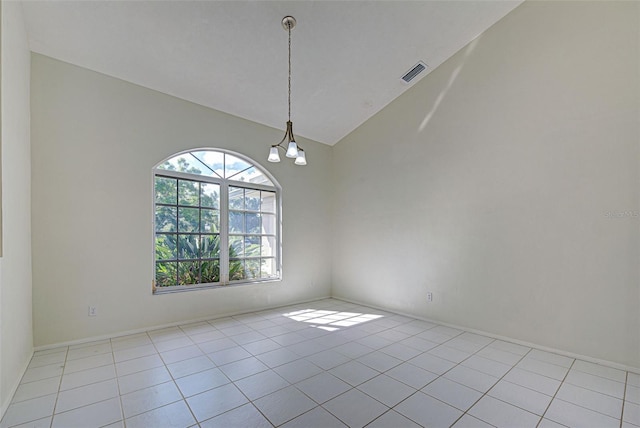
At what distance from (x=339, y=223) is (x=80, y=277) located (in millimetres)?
3909

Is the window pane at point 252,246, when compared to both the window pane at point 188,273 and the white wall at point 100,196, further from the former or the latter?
the window pane at point 188,273

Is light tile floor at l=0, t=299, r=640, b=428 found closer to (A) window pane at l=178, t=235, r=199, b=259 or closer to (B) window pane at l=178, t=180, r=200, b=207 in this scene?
(A) window pane at l=178, t=235, r=199, b=259

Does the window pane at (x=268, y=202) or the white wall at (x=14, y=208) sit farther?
the window pane at (x=268, y=202)

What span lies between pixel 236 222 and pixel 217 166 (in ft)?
3.01

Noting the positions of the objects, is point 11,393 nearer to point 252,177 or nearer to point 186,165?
point 186,165

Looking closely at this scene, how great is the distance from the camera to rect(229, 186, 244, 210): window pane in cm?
469

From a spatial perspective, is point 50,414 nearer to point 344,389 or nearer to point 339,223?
point 344,389

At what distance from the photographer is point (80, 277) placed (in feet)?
10.8

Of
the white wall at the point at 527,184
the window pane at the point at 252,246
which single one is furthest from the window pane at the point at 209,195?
the white wall at the point at 527,184

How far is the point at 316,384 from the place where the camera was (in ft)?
8.06

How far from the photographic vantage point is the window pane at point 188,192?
417 centimetres

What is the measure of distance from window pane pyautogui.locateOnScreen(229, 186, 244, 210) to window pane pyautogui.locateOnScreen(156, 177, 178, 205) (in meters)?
0.82

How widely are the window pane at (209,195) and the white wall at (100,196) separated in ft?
2.06

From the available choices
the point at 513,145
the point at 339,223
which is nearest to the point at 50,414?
the point at 339,223
